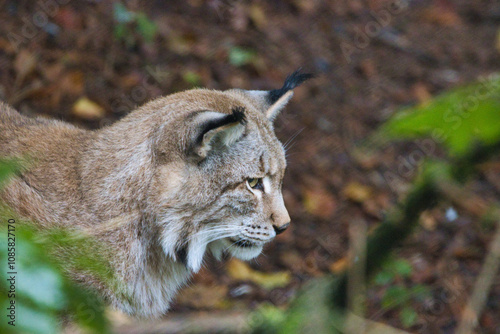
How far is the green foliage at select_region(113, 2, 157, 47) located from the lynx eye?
3.13m

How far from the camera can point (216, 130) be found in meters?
2.72

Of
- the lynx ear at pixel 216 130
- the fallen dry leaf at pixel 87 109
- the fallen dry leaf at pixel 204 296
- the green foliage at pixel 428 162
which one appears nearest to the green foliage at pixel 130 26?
the fallen dry leaf at pixel 87 109

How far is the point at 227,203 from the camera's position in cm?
296

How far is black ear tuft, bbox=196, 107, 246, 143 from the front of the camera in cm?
253

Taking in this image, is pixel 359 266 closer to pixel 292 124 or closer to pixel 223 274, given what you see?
pixel 223 274

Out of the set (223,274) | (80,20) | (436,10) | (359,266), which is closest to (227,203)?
(359,266)

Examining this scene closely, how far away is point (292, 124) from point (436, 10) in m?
3.95

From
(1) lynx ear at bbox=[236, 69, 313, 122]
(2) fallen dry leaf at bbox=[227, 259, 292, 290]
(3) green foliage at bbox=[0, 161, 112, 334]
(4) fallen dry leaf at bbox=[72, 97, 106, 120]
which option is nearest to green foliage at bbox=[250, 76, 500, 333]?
(3) green foliage at bbox=[0, 161, 112, 334]

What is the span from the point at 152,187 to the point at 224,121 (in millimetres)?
544

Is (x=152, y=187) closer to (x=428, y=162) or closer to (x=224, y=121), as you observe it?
(x=224, y=121)

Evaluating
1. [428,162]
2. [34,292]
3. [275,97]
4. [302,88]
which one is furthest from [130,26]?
[34,292]

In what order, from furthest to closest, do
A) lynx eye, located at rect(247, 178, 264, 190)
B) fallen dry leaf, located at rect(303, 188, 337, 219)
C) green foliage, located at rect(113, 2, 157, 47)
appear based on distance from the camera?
green foliage, located at rect(113, 2, 157, 47) → fallen dry leaf, located at rect(303, 188, 337, 219) → lynx eye, located at rect(247, 178, 264, 190)

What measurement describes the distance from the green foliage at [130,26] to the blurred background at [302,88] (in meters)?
0.02

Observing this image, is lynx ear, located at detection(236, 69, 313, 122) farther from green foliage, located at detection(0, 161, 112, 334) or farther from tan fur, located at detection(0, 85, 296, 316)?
green foliage, located at detection(0, 161, 112, 334)
